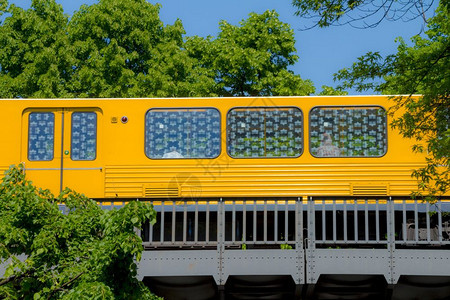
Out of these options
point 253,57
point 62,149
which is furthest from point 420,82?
point 253,57

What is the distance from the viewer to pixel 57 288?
8031 mm

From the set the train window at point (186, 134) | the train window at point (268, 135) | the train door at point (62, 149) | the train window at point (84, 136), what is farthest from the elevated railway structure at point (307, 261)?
the train window at point (84, 136)

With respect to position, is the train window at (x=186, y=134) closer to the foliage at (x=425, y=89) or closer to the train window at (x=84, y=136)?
the train window at (x=84, y=136)

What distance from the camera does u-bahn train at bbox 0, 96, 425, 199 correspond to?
44.4 feet

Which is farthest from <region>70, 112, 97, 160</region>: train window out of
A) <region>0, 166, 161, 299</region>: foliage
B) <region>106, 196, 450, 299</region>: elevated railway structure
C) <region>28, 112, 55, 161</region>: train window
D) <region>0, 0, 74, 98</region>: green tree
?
<region>0, 0, 74, 98</region>: green tree

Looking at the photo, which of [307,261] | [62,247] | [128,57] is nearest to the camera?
[62,247]

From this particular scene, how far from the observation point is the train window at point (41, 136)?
45.5 ft

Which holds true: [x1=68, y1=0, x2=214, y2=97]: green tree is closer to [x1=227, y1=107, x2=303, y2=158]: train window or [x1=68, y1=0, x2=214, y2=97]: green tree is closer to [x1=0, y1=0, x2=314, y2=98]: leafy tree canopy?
[x1=0, y1=0, x2=314, y2=98]: leafy tree canopy

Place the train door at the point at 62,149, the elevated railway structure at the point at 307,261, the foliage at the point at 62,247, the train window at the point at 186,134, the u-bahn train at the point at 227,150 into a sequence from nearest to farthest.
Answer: the foliage at the point at 62,247 < the elevated railway structure at the point at 307,261 < the u-bahn train at the point at 227,150 < the train window at the point at 186,134 < the train door at the point at 62,149

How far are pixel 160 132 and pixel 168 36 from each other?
16300 mm

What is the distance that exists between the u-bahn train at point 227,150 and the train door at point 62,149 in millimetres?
20

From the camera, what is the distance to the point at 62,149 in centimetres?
1384

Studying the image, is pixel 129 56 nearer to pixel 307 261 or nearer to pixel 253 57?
pixel 253 57

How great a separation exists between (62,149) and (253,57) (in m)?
15.0
